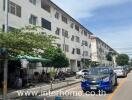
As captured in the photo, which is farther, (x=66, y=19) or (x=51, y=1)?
(x=66, y=19)

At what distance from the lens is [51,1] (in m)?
45.1

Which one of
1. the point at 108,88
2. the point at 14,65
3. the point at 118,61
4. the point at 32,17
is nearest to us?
the point at 108,88

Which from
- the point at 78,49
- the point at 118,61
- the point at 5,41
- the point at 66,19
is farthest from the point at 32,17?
the point at 118,61

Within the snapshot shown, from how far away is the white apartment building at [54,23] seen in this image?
105ft

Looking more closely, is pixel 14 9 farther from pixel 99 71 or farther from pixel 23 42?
pixel 23 42

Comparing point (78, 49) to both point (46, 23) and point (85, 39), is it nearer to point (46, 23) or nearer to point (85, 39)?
point (85, 39)

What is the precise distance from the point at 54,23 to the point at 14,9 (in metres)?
16.5

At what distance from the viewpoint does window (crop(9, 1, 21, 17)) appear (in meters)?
30.5

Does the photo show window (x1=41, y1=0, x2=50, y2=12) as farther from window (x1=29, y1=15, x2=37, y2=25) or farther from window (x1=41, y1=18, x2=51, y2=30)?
window (x1=29, y1=15, x2=37, y2=25)

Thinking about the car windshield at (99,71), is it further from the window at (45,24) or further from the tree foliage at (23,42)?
the window at (45,24)

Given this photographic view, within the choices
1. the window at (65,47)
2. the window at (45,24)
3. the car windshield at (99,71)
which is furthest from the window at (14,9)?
the window at (65,47)

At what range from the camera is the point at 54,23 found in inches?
1877

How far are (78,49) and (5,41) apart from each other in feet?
171

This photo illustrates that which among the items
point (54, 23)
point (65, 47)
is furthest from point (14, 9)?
point (65, 47)
